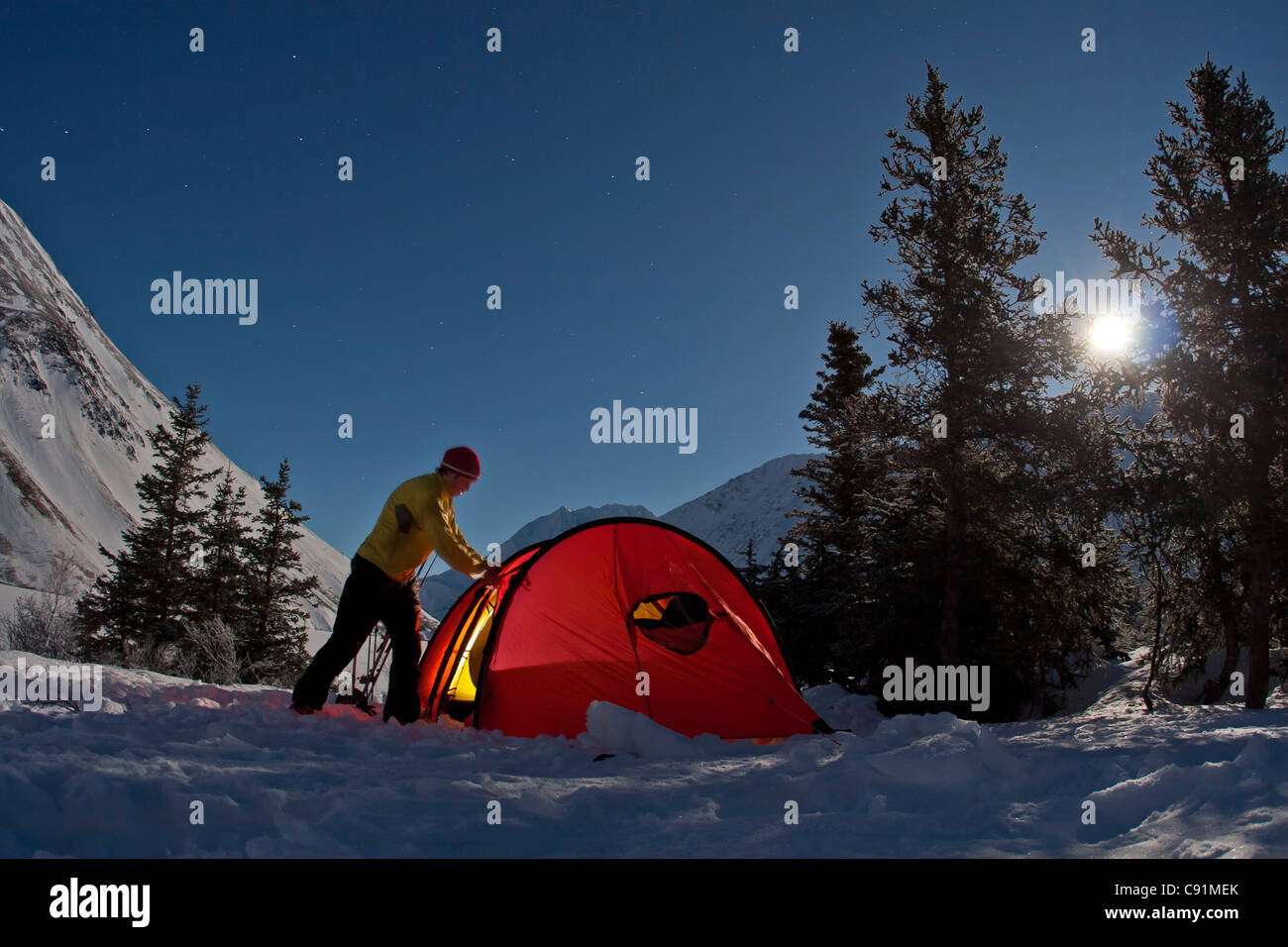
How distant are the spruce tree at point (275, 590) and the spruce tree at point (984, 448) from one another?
20.7 meters

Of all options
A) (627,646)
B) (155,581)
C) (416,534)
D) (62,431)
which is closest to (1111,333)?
(627,646)

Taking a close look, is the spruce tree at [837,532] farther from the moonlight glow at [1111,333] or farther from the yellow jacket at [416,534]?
the yellow jacket at [416,534]

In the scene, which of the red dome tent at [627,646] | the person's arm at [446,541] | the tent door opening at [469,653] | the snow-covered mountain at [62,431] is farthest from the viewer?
the snow-covered mountain at [62,431]

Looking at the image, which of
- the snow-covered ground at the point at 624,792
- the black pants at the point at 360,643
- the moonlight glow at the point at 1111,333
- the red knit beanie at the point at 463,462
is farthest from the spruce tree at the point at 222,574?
the moonlight glow at the point at 1111,333

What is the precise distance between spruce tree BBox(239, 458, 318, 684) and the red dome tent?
20.9 meters

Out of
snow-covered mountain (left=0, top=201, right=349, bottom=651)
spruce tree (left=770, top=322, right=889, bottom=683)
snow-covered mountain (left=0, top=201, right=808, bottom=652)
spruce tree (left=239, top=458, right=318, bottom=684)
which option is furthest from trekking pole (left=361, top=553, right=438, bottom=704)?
snow-covered mountain (left=0, top=201, right=349, bottom=651)

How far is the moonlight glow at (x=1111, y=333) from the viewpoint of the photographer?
34.5 feet

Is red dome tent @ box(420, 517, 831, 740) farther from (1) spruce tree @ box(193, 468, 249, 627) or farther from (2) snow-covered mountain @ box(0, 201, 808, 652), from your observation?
(2) snow-covered mountain @ box(0, 201, 808, 652)

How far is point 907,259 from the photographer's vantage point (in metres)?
13.2

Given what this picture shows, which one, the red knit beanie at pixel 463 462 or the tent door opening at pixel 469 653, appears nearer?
the red knit beanie at pixel 463 462

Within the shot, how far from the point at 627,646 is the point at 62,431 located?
532 ft

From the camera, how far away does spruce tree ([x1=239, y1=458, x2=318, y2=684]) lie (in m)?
24.6
